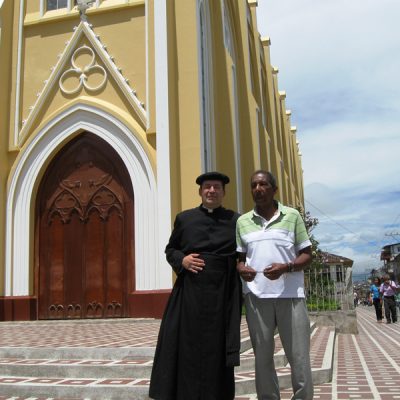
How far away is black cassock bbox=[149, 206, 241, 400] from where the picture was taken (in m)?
3.37

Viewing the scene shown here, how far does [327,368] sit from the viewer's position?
5379mm

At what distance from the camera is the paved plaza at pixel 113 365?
4711mm

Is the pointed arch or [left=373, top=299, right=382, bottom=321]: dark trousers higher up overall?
the pointed arch

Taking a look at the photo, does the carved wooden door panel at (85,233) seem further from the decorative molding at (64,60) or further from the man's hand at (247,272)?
the man's hand at (247,272)

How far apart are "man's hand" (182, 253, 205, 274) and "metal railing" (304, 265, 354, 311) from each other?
9120mm

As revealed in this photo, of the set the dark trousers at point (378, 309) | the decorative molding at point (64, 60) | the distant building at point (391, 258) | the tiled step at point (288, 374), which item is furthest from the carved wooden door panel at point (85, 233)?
the distant building at point (391, 258)

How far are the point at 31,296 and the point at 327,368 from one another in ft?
23.6

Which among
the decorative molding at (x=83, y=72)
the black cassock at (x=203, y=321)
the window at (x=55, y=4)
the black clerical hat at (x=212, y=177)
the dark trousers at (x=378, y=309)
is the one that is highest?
the window at (x=55, y=4)

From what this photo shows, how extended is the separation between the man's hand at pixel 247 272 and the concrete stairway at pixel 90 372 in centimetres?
167

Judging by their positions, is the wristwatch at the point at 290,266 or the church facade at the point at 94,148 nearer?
the wristwatch at the point at 290,266

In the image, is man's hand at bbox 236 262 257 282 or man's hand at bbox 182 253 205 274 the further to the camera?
man's hand at bbox 182 253 205 274

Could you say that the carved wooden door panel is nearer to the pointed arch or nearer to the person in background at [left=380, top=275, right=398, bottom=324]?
the pointed arch

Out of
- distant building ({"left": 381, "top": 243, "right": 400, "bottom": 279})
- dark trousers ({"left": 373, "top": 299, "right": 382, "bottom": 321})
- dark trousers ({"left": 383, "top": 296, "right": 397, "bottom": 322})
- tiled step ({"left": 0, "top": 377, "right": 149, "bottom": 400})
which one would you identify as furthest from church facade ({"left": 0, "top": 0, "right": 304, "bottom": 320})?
distant building ({"left": 381, "top": 243, "right": 400, "bottom": 279})

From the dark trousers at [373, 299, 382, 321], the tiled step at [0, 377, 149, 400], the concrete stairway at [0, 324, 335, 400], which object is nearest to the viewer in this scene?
the tiled step at [0, 377, 149, 400]
